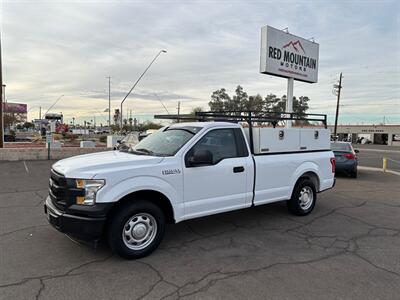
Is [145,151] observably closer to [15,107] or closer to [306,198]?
[306,198]

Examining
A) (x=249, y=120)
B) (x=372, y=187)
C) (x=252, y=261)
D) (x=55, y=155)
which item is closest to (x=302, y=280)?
(x=252, y=261)

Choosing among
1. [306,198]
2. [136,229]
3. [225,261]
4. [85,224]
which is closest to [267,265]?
[225,261]

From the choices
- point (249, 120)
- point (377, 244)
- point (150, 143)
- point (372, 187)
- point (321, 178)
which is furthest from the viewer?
point (372, 187)

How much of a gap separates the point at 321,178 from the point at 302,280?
11.8ft

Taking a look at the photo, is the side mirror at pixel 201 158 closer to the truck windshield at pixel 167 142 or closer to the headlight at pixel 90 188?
the truck windshield at pixel 167 142

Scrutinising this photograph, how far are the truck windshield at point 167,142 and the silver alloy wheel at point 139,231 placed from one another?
3.27 ft

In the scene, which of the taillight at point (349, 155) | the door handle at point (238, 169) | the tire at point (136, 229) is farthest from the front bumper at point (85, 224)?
the taillight at point (349, 155)

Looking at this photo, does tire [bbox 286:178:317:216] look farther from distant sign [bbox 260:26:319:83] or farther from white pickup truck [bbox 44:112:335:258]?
distant sign [bbox 260:26:319:83]

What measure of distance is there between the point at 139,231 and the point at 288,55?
13.9 meters

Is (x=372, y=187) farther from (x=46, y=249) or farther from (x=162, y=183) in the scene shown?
(x=46, y=249)

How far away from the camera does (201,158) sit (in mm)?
4703

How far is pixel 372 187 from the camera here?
34.6 feet

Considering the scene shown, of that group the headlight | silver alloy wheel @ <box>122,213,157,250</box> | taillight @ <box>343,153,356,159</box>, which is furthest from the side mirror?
taillight @ <box>343,153,356,159</box>

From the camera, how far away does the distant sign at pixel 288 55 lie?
15062mm
